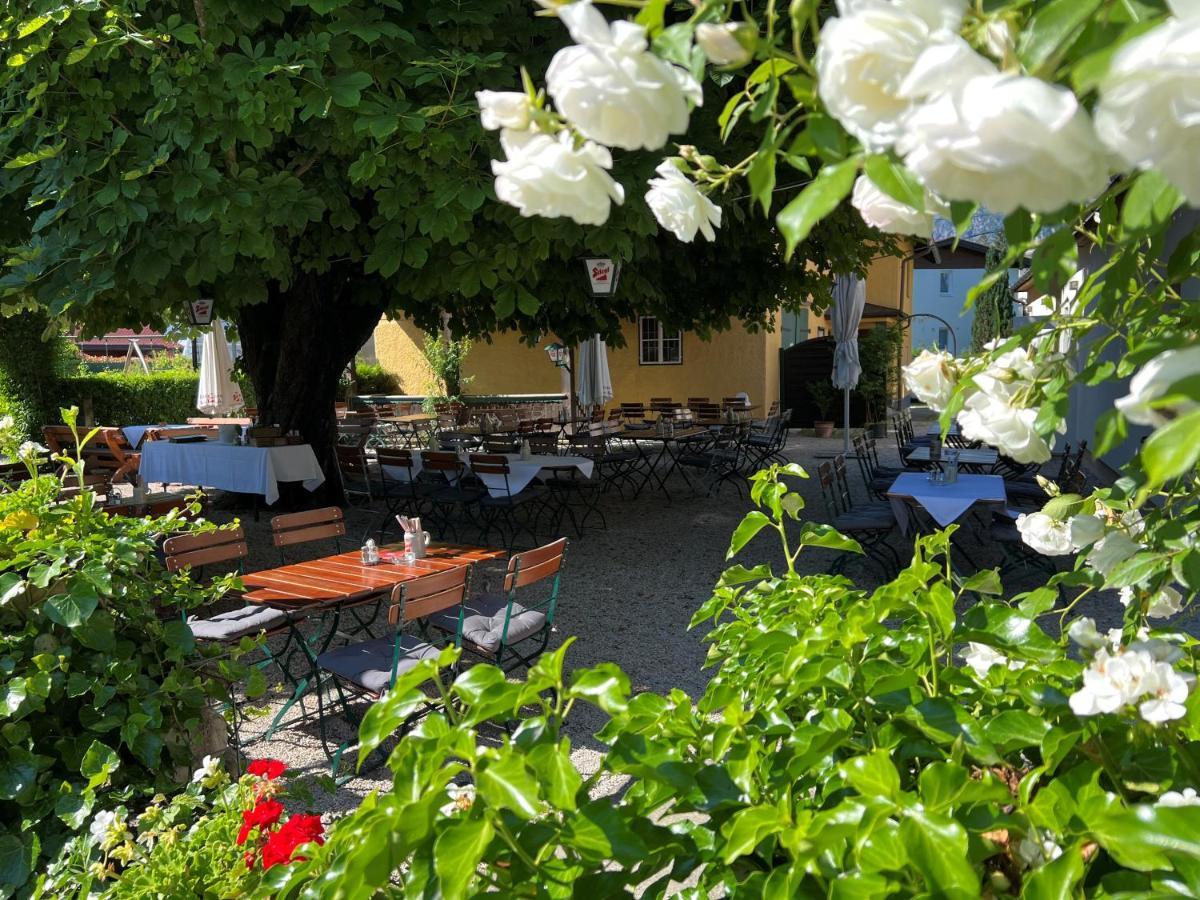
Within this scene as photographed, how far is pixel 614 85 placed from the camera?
2.44ft

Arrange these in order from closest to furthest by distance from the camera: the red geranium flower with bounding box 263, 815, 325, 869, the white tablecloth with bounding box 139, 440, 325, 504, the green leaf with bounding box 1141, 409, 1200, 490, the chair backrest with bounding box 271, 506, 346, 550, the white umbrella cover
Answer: the green leaf with bounding box 1141, 409, 1200, 490 → the red geranium flower with bounding box 263, 815, 325, 869 → the chair backrest with bounding box 271, 506, 346, 550 → the white tablecloth with bounding box 139, 440, 325, 504 → the white umbrella cover

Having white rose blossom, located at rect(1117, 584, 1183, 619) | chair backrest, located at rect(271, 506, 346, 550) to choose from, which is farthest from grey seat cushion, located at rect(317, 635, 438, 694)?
white rose blossom, located at rect(1117, 584, 1183, 619)

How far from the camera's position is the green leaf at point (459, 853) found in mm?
892

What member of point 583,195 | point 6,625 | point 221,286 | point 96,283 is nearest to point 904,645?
point 583,195

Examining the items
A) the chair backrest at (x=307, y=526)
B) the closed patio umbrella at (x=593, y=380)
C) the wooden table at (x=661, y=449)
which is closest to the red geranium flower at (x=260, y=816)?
the chair backrest at (x=307, y=526)

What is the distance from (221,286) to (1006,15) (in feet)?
24.0

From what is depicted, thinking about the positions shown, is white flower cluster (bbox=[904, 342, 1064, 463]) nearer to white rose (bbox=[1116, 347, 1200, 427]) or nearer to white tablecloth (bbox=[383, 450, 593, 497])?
white rose (bbox=[1116, 347, 1200, 427])

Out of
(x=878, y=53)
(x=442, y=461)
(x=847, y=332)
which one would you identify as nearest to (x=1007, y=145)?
(x=878, y=53)

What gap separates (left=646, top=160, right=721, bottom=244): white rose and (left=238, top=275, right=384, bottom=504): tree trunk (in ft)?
28.7

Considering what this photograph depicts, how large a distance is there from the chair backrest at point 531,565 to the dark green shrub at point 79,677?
169cm

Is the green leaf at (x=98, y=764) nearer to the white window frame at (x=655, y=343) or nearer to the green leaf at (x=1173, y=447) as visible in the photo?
the green leaf at (x=1173, y=447)

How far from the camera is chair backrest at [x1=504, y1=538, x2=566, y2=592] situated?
4488mm

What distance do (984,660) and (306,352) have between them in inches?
370

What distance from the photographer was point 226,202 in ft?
15.8
